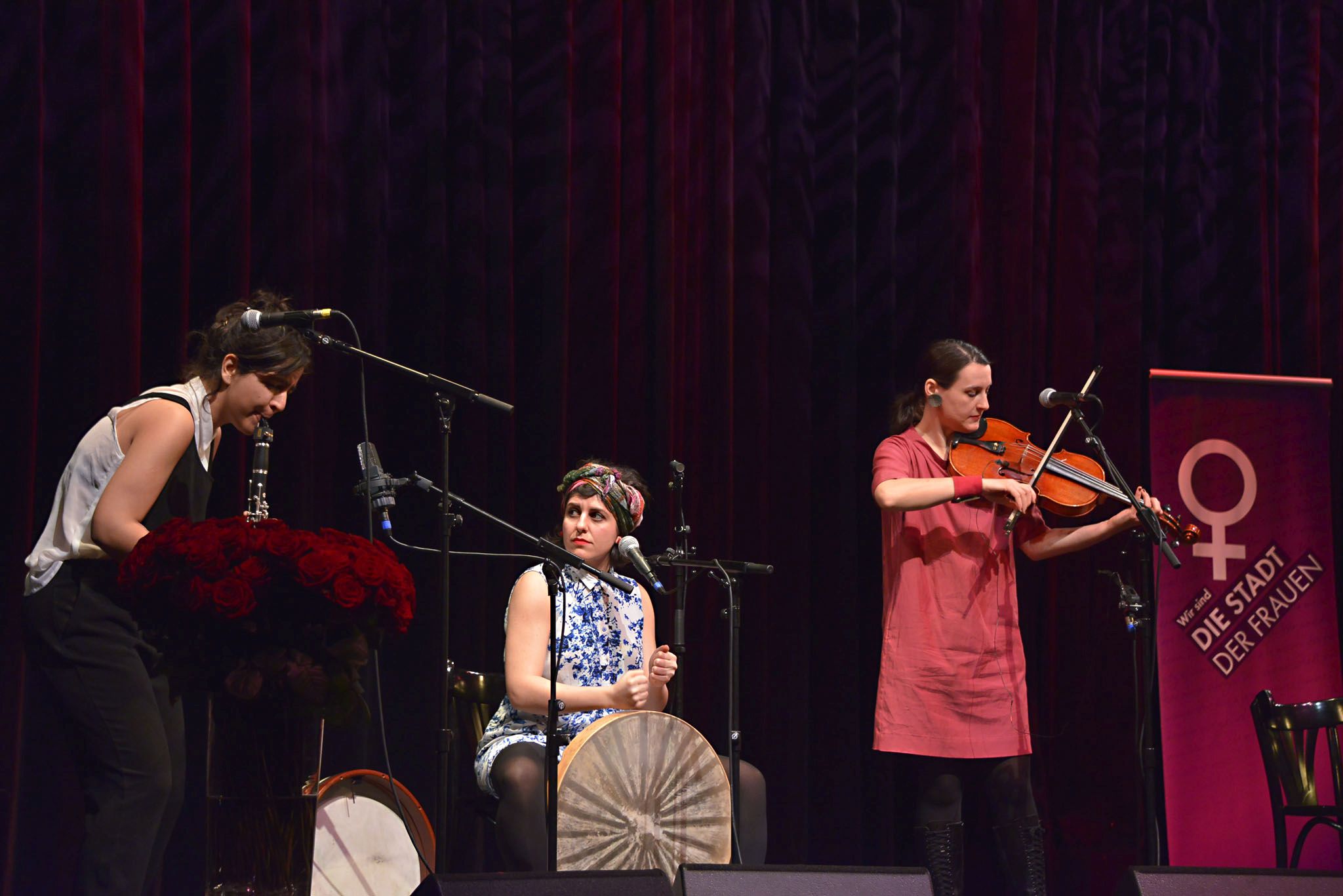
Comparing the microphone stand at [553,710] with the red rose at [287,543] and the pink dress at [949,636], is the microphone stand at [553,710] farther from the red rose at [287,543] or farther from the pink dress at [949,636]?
the red rose at [287,543]

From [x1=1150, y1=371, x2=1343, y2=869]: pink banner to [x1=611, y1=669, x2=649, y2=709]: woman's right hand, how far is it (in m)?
2.24

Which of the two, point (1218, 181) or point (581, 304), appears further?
point (1218, 181)

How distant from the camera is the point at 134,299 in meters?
3.57

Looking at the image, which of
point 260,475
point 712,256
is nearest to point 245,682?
point 260,475

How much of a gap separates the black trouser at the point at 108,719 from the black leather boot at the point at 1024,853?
2121mm

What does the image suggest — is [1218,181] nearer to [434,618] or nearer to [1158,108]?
[1158,108]

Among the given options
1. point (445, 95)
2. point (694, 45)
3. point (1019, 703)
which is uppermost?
point (694, 45)

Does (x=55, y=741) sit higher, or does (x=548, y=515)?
(x=548, y=515)

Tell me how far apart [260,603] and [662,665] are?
1.50m

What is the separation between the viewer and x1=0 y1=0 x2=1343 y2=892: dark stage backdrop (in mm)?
3643

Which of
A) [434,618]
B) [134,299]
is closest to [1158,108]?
[434,618]

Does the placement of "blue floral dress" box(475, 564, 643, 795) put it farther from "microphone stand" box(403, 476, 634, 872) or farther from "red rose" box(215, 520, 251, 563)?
"red rose" box(215, 520, 251, 563)

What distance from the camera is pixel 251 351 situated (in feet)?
8.61

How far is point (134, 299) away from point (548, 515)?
4.42 ft
